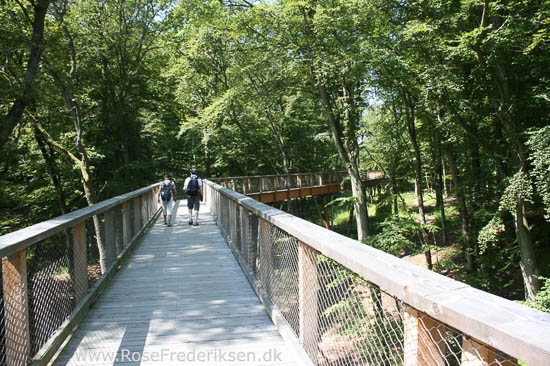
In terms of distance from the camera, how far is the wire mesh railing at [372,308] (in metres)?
1.16

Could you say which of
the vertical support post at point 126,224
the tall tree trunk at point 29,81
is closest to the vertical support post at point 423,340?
the vertical support post at point 126,224

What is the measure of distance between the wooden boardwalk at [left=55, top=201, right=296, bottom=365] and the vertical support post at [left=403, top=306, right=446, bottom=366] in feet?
5.64

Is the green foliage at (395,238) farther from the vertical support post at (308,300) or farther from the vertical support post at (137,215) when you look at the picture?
the vertical support post at (308,300)

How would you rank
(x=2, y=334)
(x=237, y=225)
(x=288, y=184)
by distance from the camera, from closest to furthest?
(x=2, y=334), (x=237, y=225), (x=288, y=184)

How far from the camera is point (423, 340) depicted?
5.16 feet

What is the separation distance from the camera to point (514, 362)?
1154mm

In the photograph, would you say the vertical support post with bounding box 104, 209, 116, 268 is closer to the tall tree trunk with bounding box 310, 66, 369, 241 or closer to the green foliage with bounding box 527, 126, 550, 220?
the green foliage with bounding box 527, 126, 550, 220

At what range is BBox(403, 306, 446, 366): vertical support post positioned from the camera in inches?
60.4

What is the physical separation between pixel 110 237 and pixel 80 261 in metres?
1.69

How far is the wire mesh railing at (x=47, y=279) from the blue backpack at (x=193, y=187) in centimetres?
538

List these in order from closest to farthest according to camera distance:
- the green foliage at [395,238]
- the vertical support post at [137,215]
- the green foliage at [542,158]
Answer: the green foliage at [542,158] → the vertical support post at [137,215] → the green foliage at [395,238]

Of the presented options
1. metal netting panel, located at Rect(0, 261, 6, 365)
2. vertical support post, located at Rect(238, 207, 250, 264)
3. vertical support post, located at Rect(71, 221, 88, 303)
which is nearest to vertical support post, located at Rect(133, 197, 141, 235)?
vertical support post, located at Rect(238, 207, 250, 264)

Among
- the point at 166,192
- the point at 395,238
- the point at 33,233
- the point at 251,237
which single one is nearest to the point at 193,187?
the point at 166,192

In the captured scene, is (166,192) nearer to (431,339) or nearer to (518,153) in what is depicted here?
(518,153)
